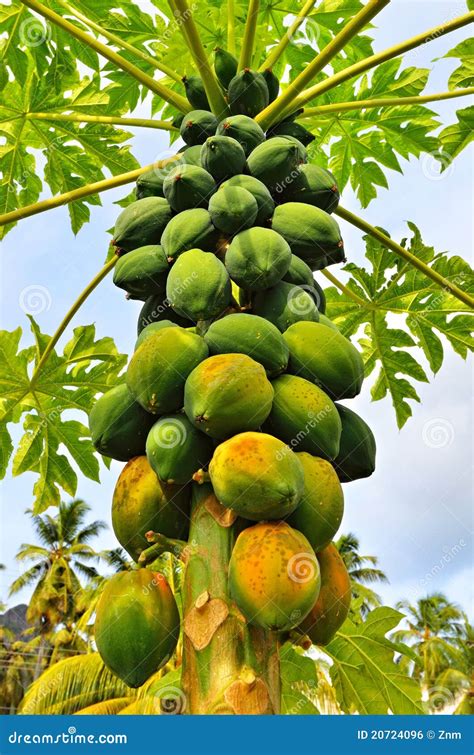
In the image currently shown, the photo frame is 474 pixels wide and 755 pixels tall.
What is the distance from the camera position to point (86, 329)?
12.0 feet

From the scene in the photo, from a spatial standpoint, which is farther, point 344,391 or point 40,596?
point 40,596

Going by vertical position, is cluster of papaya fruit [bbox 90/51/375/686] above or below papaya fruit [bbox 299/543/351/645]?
above

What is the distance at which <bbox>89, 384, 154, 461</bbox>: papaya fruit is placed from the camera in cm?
195

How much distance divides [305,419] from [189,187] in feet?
2.89

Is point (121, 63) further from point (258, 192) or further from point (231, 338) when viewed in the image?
point (231, 338)

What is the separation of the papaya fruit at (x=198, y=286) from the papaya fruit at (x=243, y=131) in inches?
22.1

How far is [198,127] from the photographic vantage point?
2504 mm

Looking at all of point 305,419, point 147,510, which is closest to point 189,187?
point 305,419

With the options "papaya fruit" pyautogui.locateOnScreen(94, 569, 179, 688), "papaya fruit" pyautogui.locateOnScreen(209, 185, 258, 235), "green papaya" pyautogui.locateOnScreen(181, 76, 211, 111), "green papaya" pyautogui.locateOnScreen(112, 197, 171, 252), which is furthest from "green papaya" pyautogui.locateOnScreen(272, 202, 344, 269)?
"papaya fruit" pyautogui.locateOnScreen(94, 569, 179, 688)

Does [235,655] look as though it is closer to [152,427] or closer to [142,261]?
[152,427]

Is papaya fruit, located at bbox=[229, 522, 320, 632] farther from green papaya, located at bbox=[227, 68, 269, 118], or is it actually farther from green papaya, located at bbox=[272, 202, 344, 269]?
green papaya, located at bbox=[227, 68, 269, 118]

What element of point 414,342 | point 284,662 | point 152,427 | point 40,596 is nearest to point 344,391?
point 152,427

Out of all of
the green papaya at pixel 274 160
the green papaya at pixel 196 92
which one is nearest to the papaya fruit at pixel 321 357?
the green papaya at pixel 274 160
